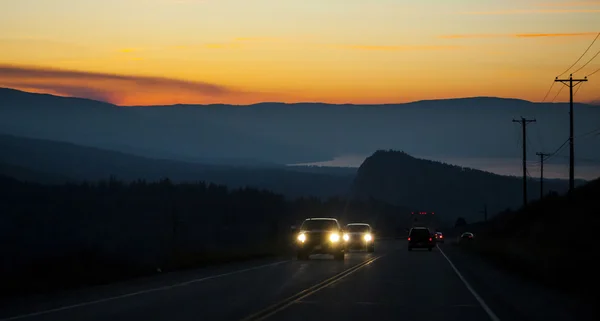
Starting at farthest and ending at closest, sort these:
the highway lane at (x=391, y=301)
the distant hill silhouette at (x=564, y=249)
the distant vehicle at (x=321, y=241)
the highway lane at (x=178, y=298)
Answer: the distant vehicle at (x=321, y=241) → the distant hill silhouette at (x=564, y=249) → the highway lane at (x=391, y=301) → the highway lane at (x=178, y=298)

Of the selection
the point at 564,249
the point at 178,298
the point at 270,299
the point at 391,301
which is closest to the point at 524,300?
the point at 391,301

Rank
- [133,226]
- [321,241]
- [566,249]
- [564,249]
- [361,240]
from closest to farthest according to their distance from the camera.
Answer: [566,249]
[564,249]
[321,241]
[361,240]
[133,226]

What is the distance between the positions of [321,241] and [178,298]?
22.3 meters

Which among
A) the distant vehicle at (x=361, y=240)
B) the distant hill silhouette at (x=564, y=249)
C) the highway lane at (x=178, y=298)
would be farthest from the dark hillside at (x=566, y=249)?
the distant vehicle at (x=361, y=240)

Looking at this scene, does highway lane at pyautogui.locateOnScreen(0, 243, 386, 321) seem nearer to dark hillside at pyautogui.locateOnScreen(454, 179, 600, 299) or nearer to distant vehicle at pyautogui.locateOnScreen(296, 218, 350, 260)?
dark hillside at pyautogui.locateOnScreen(454, 179, 600, 299)

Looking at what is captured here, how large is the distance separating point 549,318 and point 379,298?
518cm

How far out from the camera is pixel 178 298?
2253cm

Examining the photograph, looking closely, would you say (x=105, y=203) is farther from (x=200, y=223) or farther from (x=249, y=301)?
(x=249, y=301)

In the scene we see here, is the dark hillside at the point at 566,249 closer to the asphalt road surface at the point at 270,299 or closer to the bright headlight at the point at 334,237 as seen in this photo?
the asphalt road surface at the point at 270,299

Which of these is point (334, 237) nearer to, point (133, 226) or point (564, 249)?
point (564, 249)

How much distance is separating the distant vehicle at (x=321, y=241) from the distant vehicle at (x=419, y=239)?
60.9ft

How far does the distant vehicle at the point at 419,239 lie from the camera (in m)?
63.1

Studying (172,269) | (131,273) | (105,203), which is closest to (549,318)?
(131,273)

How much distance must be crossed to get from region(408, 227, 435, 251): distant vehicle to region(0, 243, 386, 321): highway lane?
99.2 ft
